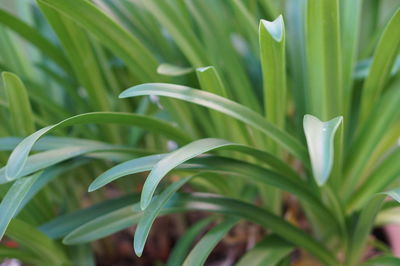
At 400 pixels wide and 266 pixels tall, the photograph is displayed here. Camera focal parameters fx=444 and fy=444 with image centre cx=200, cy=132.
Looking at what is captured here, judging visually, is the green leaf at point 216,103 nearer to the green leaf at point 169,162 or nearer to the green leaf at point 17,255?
the green leaf at point 169,162

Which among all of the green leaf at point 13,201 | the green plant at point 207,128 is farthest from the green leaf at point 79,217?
the green leaf at point 13,201

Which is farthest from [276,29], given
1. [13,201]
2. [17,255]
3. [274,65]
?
[17,255]

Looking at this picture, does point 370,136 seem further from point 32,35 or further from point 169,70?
point 32,35

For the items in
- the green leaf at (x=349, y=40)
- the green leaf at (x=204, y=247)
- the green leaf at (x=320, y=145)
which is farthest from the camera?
the green leaf at (x=349, y=40)

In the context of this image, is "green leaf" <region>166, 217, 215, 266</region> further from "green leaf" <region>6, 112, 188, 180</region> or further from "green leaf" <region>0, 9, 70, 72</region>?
"green leaf" <region>0, 9, 70, 72</region>

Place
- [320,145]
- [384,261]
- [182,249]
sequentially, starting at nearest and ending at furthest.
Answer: [320,145] < [384,261] < [182,249]

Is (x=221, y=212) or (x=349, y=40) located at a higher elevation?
(x=349, y=40)

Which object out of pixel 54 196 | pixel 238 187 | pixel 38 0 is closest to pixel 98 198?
pixel 54 196
